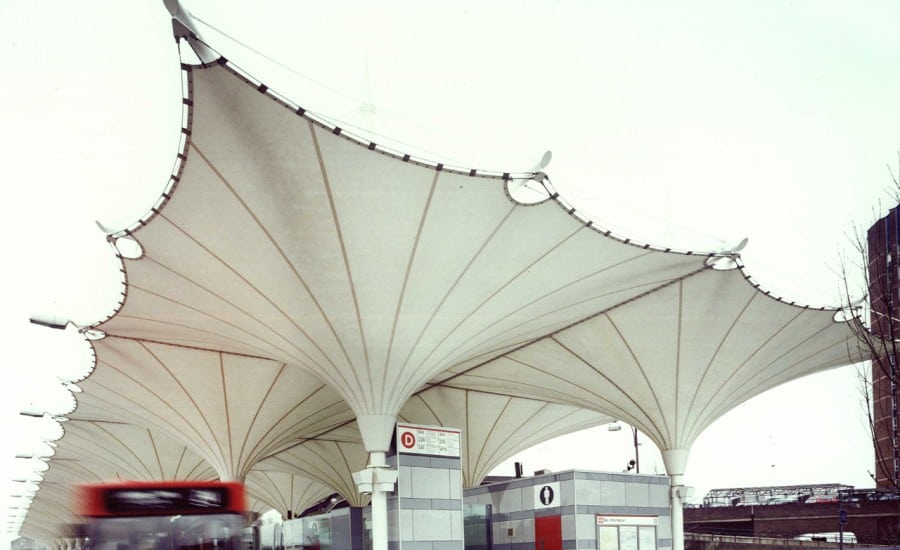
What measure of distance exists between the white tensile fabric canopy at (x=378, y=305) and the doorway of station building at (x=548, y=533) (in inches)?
239

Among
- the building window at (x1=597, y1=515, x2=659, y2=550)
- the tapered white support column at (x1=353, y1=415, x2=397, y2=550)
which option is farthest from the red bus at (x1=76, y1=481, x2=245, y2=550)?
the building window at (x1=597, y1=515, x2=659, y2=550)

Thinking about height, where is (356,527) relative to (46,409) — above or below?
below

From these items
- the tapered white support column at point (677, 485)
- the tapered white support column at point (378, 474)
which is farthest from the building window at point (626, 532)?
the tapered white support column at point (378, 474)

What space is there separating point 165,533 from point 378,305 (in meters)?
10.6

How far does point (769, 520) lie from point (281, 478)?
115ft

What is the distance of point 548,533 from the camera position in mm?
31562

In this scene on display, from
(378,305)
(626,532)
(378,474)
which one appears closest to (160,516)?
(378,305)

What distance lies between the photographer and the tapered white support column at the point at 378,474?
2702 cm

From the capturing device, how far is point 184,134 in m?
18.4

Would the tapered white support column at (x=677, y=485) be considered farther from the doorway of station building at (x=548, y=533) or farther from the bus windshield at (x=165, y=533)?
the bus windshield at (x=165, y=533)

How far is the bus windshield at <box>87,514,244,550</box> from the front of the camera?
602 inches

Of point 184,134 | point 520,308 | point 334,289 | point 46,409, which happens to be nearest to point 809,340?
point 520,308

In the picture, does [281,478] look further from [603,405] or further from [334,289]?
[334,289]

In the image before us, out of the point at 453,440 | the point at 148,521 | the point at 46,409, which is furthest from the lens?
the point at 46,409
